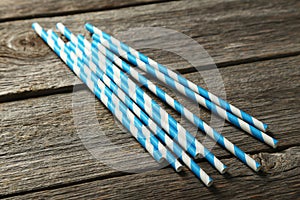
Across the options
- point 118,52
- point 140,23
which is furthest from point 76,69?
point 140,23

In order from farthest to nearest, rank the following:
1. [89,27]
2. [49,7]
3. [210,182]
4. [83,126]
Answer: [49,7] < [89,27] < [83,126] < [210,182]

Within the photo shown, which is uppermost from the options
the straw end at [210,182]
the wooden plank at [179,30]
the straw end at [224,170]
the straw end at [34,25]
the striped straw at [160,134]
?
the straw end at [34,25]

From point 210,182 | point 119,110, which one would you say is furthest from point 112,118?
point 210,182

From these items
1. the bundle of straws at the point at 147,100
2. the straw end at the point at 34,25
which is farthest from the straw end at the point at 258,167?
the straw end at the point at 34,25

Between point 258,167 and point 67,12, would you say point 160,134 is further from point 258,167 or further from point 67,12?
point 67,12

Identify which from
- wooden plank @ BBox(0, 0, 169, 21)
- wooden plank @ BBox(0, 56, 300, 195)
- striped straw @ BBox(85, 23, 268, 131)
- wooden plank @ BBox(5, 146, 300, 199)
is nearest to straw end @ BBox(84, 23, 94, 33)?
striped straw @ BBox(85, 23, 268, 131)

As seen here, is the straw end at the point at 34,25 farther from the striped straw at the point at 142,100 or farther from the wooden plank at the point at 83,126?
the wooden plank at the point at 83,126

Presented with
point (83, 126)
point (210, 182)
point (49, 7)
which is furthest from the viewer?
point (49, 7)
